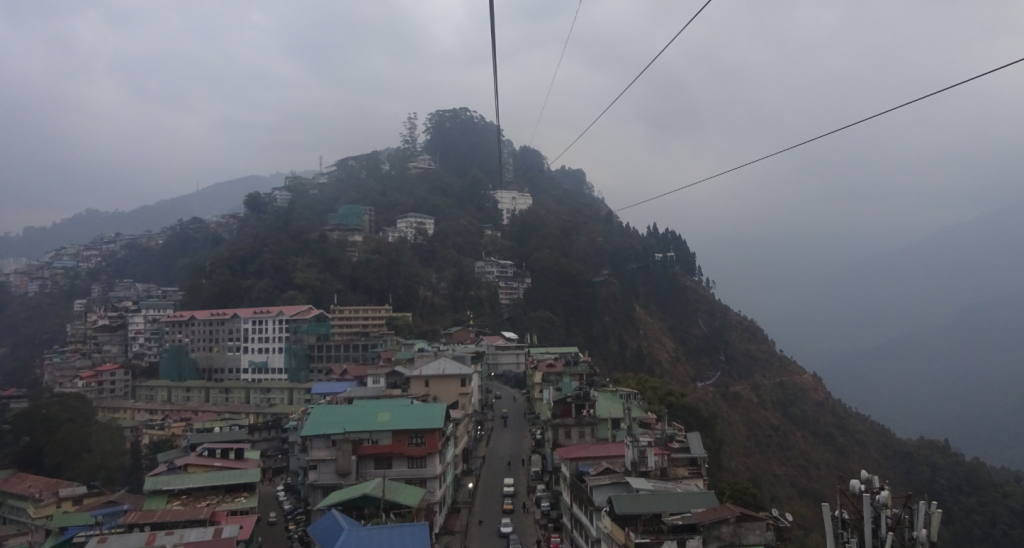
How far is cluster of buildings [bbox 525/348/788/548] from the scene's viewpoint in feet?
25.4

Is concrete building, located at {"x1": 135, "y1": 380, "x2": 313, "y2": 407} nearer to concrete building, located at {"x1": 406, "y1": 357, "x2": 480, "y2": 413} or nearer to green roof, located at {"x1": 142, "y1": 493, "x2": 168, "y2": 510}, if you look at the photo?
concrete building, located at {"x1": 406, "y1": 357, "x2": 480, "y2": 413}

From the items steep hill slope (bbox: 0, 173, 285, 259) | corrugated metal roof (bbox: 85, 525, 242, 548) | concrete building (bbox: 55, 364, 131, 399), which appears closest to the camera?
corrugated metal roof (bbox: 85, 525, 242, 548)

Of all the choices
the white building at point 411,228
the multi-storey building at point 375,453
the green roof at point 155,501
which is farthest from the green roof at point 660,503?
the white building at point 411,228

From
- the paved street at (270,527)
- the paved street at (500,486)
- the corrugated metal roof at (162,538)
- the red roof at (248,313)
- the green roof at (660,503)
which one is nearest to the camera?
the green roof at (660,503)

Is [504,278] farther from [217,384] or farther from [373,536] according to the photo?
[373,536]

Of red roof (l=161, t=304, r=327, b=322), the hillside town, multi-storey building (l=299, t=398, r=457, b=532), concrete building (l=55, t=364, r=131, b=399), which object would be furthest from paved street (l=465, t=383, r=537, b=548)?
concrete building (l=55, t=364, r=131, b=399)

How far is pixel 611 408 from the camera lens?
14.8 m

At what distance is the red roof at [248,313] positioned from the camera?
91.9ft

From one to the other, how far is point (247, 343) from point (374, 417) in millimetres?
17829

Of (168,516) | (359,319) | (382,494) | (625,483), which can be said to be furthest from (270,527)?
(359,319)

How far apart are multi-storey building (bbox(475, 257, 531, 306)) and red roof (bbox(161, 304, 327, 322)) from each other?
10.3 metres

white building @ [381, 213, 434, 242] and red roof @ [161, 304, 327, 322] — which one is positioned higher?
white building @ [381, 213, 434, 242]

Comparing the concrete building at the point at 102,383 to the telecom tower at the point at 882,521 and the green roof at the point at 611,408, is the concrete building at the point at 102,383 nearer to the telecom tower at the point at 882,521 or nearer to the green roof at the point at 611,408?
the green roof at the point at 611,408

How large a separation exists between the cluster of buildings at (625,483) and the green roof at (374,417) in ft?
8.29
